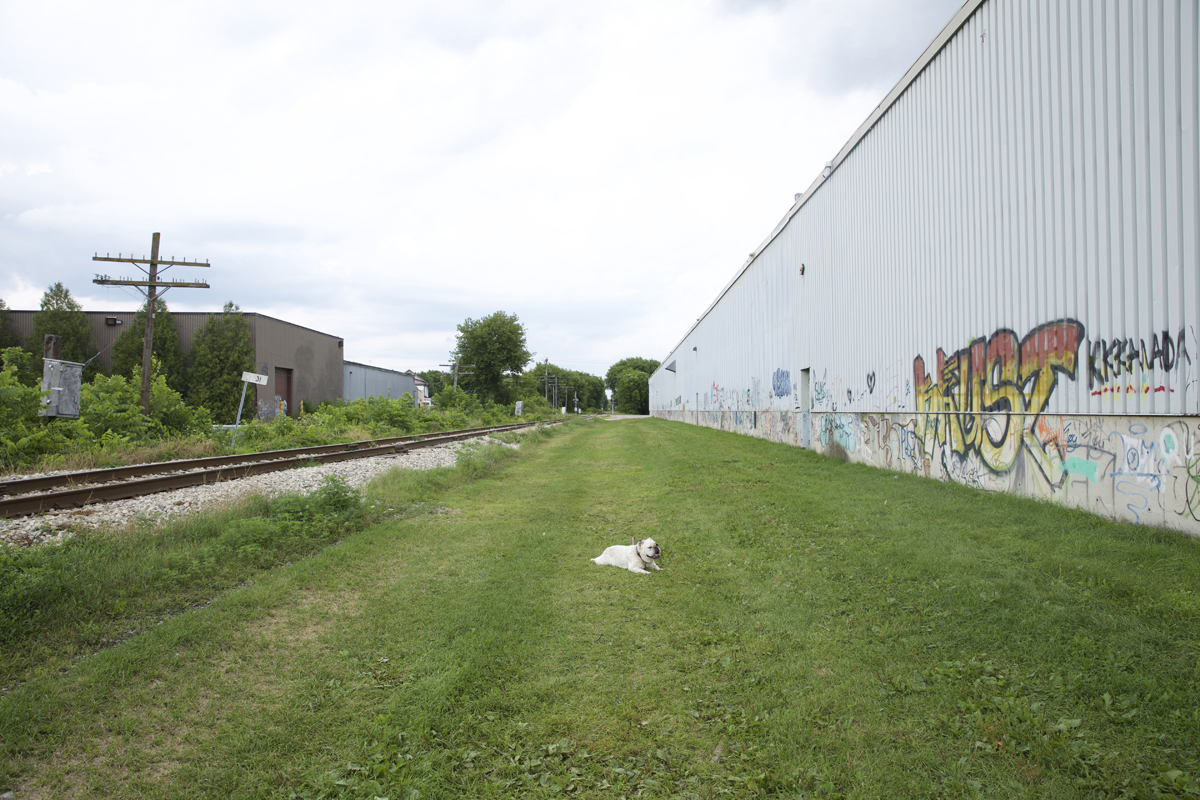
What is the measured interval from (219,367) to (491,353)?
85.2 ft

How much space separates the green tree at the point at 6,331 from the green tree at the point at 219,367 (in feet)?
38.4

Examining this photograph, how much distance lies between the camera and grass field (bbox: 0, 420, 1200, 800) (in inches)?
112

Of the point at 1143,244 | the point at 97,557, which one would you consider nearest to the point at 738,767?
the point at 97,557

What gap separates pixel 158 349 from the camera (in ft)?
122

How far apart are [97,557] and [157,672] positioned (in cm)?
224

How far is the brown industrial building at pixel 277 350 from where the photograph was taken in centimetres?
3947

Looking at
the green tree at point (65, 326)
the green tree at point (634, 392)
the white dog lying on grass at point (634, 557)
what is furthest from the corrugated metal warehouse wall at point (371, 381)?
the green tree at point (634, 392)

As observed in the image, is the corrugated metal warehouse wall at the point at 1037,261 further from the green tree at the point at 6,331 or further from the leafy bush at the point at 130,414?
the green tree at the point at 6,331

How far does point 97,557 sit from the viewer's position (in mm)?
5219

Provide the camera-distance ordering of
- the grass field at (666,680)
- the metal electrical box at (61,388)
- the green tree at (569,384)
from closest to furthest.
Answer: the grass field at (666,680) → the metal electrical box at (61,388) → the green tree at (569,384)

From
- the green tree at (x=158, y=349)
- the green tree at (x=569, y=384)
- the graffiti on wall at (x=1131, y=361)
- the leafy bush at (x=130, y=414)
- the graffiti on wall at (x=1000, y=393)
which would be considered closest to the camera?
the graffiti on wall at (x=1131, y=361)

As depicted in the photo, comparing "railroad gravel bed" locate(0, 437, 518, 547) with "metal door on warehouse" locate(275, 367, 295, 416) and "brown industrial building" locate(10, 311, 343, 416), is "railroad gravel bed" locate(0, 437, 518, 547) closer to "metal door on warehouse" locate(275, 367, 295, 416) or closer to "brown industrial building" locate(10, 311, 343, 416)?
"brown industrial building" locate(10, 311, 343, 416)

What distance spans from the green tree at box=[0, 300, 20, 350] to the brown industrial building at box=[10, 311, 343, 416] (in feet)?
0.95

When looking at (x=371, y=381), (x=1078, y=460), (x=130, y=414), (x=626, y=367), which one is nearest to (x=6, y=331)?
(x=371, y=381)
